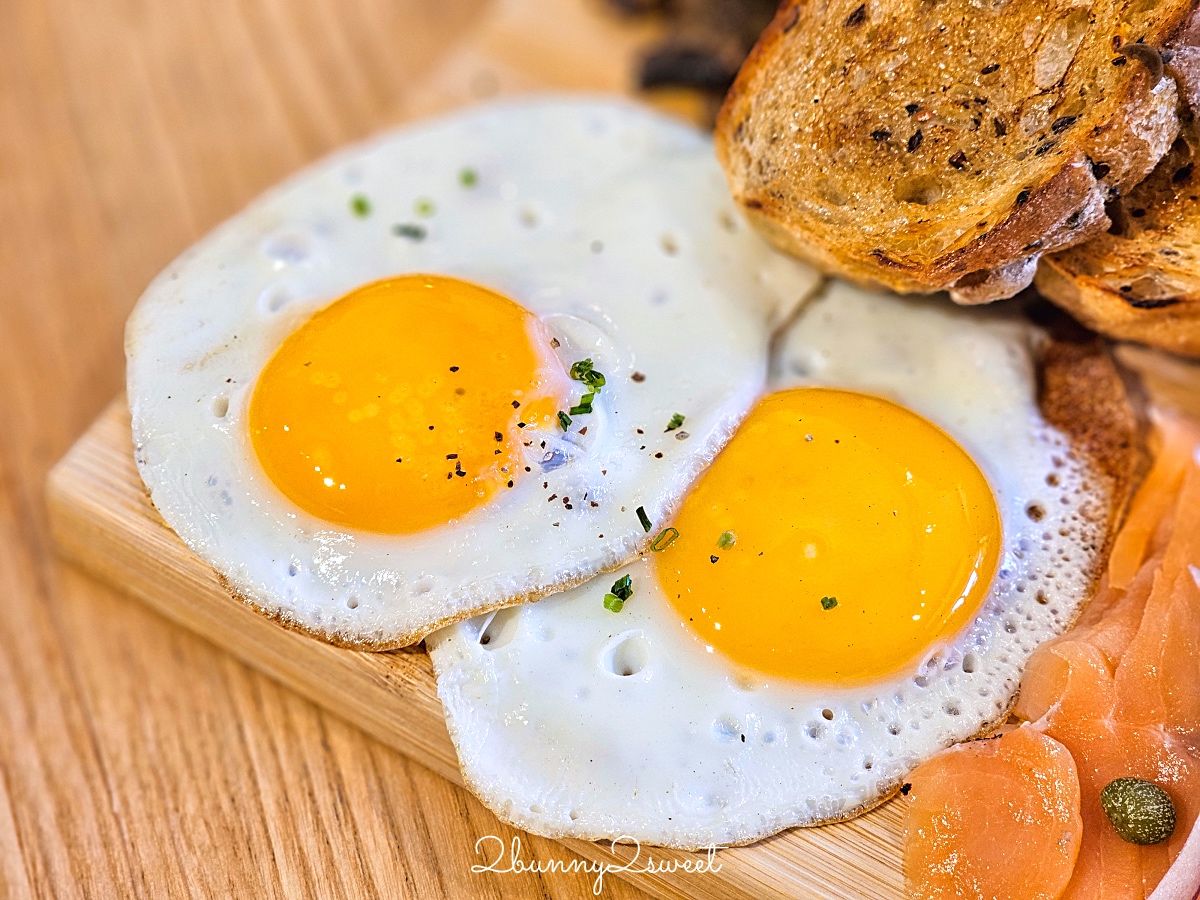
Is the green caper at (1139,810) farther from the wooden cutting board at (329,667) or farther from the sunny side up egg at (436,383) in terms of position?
the sunny side up egg at (436,383)

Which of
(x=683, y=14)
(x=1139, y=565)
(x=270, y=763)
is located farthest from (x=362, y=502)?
(x=683, y=14)

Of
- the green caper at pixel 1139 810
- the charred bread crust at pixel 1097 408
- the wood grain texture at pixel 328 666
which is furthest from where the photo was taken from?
the charred bread crust at pixel 1097 408

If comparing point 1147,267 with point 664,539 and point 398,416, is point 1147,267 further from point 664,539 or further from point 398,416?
point 398,416

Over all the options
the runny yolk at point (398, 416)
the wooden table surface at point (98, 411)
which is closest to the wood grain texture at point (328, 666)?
the wooden table surface at point (98, 411)

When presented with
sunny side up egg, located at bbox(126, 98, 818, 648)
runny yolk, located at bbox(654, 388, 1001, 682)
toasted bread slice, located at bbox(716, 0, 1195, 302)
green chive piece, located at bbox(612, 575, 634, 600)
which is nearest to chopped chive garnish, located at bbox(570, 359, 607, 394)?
sunny side up egg, located at bbox(126, 98, 818, 648)

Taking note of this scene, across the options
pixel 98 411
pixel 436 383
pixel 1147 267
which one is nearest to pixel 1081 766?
pixel 1147 267

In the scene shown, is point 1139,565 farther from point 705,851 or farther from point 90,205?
point 90,205
